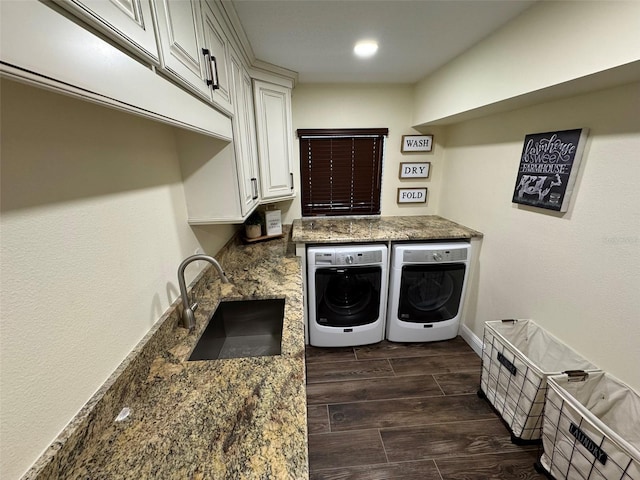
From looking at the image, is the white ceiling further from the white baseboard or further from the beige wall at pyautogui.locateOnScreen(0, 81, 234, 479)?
the white baseboard

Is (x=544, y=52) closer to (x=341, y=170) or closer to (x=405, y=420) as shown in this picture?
(x=341, y=170)

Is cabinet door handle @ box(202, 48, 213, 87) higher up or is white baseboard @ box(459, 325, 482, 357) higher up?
cabinet door handle @ box(202, 48, 213, 87)

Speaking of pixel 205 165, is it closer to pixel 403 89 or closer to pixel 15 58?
pixel 15 58

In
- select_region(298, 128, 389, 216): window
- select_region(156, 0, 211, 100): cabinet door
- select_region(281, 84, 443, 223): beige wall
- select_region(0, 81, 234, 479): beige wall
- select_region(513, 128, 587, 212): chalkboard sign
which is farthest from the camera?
select_region(298, 128, 389, 216): window

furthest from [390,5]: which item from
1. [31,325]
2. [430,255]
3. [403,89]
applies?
[31,325]

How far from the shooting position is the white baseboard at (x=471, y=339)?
2.21 m

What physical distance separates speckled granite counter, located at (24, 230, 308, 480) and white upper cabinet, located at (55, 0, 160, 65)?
91 centimetres

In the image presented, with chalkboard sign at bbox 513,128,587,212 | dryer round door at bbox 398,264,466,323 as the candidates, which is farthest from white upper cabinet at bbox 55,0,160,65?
dryer round door at bbox 398,264,466,323

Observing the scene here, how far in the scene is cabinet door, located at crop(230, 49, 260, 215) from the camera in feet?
4.67

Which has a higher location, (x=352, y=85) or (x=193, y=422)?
(x=352, y=85)

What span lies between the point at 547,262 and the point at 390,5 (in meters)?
1.65

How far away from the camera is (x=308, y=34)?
1.50 m

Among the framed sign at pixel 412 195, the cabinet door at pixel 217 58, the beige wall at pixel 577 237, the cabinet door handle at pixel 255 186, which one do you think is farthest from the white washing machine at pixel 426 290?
the cabinet door at pixel 217 58

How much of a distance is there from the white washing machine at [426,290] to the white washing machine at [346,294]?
0.10m
